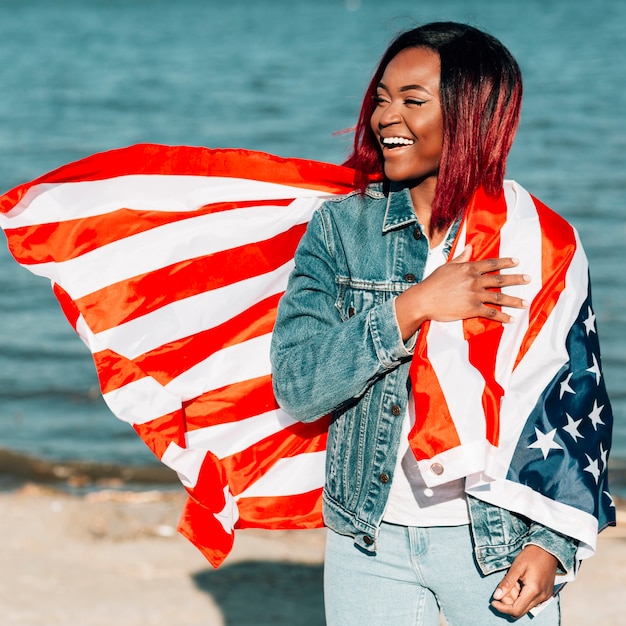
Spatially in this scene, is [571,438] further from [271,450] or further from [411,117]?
[271,450]

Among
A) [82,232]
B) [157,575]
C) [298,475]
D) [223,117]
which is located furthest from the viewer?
[223,117]

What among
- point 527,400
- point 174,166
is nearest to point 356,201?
point 527,400

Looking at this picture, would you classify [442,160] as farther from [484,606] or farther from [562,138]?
[562,138]

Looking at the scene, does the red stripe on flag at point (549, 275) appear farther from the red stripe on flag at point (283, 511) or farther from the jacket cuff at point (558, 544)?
the red stripe on flag at point (283, 511)

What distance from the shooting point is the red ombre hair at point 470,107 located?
2.42 meters

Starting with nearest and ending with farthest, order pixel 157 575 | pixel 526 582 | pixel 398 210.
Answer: pixel 526 582 < pixel 398 210 < pixel 157 575

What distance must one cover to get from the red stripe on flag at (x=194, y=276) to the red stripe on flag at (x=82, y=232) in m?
0.13

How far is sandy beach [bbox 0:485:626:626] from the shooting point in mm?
4445

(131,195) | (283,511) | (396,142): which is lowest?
(283,511)

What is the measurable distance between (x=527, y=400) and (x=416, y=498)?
1.13ft

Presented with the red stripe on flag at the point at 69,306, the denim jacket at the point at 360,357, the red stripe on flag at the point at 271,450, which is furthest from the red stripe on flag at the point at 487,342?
the red stripe on flag at the point at 69,306

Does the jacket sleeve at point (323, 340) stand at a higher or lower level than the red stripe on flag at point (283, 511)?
higher

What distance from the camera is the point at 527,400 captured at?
2377mm

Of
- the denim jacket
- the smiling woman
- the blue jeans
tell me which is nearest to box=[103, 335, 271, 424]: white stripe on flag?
the denim jacket
